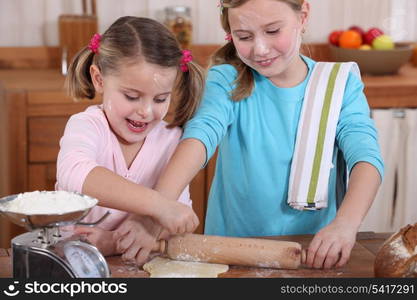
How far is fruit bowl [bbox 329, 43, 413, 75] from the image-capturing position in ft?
9.91

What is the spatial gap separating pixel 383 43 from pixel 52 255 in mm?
2249

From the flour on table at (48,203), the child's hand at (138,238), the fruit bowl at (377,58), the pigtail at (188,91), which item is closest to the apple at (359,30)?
the fruit bowl at (377,58)

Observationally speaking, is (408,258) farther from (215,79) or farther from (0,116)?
(0,116)

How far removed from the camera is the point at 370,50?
3.02 meters

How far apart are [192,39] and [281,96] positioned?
1.57 metres

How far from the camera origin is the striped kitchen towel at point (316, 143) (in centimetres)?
165

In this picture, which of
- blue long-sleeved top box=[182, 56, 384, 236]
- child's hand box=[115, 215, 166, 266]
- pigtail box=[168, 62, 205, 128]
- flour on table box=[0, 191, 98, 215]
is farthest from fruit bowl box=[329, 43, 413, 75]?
flour on table box=[0, 191, 98, 215]

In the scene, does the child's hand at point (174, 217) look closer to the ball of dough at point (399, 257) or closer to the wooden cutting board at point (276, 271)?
the wooden cutting board at point (276, 271)

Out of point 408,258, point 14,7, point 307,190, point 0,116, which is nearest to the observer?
point 408,258

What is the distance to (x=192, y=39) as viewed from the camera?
3.25m

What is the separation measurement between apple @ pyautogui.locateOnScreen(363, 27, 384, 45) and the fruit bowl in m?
0.10

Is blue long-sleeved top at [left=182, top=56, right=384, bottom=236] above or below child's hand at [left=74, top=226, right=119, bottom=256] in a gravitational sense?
above

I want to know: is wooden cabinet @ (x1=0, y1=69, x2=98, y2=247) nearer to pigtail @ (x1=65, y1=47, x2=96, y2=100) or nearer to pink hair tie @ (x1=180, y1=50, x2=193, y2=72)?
pigtail @ (x1=65, y1=47, x2=96, y2=100)

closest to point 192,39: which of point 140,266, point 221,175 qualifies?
point 221,175
